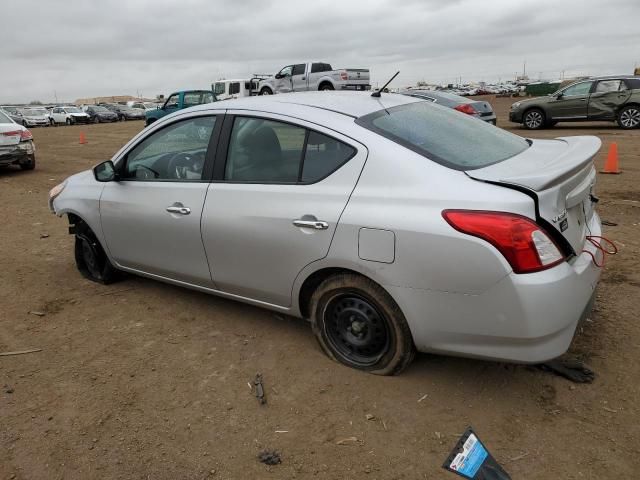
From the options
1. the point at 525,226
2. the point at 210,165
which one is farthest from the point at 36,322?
the point at 525,226

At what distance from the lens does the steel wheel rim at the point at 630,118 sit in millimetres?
15047

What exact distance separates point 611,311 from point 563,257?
1.54 m

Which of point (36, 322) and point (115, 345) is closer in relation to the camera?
point (115, 345)

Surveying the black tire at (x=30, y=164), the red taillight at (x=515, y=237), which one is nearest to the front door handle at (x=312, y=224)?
the red taillight at (x=515, y=237)

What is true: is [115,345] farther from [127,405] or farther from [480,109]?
[480,109]

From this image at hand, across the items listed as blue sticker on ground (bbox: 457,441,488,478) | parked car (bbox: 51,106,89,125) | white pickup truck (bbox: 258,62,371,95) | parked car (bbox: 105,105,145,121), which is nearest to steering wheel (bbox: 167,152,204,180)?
blue sticker on ground (bbox: 457,441,488,478)

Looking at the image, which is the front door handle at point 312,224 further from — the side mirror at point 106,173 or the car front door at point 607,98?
the car front door at point 607,98

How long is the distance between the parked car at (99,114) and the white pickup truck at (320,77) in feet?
66.4

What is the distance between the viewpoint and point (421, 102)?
3.65 m

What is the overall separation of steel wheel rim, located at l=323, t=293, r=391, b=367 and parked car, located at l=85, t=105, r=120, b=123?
4131 cm

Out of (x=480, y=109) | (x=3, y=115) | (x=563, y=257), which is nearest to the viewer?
(x=563, y=257)

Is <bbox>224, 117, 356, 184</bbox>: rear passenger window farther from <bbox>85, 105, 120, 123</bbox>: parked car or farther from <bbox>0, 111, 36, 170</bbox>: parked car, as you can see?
<bbox>85, 105, 120, 123</bbox>: parked car

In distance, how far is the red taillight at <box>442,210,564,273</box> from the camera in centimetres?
232

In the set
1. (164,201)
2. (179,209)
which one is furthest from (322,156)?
(164,201)
